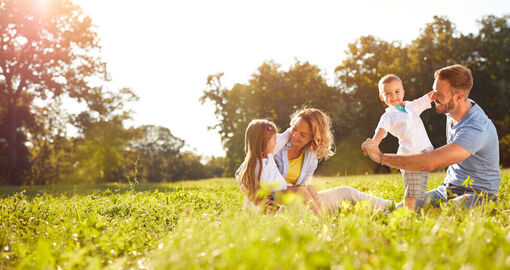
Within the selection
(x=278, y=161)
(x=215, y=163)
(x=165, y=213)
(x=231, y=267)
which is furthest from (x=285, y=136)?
(x=215, y=163)

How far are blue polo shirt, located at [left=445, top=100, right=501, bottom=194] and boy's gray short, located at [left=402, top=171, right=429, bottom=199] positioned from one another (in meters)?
0.41

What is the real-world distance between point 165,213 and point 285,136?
1884mm

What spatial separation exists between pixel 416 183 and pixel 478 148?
842mm

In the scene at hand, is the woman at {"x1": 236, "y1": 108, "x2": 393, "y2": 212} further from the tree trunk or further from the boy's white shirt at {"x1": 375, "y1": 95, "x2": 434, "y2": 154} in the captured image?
the tree trunk

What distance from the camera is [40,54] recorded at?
24109mm

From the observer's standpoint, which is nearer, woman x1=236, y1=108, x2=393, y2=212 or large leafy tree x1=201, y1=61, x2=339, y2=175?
woman x1=236, y1=108, x2=393, y2=212

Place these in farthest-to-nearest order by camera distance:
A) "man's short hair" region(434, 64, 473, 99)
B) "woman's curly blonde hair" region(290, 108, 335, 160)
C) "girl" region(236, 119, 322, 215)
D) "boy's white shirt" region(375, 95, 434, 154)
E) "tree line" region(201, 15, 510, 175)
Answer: "tree line" region(201, 15, 510, 175)
"boy's white shirt" region(375, 95, 434, 154)
"woman's curly blonde hair" region(290, 108, 335, 160)
"man's short hair" region(434, 64, 473, 99)
"girl" region(236, 119, 322, 215)

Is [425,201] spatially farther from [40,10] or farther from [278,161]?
[40,10]

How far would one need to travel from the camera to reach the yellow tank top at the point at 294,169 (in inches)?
224

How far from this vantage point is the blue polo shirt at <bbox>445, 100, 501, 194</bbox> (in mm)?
4691

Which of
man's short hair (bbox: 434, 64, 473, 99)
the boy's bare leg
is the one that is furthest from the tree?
man's short hair (bbox: 434, 64, 473, 99)

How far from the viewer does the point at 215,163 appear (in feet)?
211

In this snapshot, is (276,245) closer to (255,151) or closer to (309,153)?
(255,151)

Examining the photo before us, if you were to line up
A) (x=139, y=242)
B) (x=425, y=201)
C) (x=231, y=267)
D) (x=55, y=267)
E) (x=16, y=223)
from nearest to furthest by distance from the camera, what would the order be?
(x=231, y=267)
(x=55, y=267)
(x=139, y=242)
(x=16, y=223)
(x=425, y=201)
